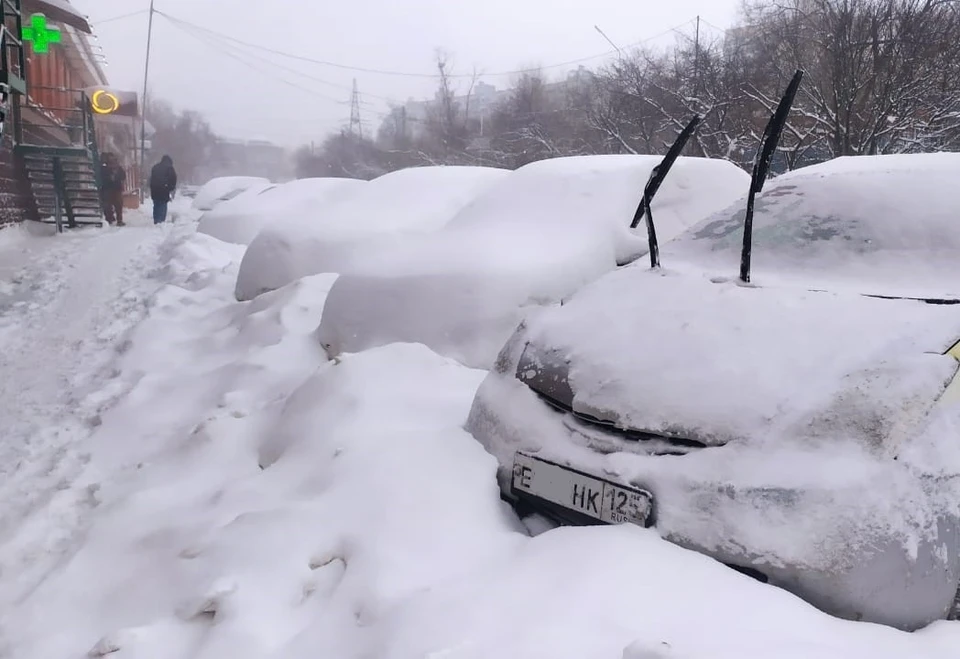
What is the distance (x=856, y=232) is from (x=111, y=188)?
18.8 meters

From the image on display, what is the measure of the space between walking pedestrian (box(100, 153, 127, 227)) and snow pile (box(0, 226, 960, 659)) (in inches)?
618

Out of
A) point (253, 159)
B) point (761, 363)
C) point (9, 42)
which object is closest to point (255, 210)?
point (9, 42)

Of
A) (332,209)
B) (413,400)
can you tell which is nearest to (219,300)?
(332,209)

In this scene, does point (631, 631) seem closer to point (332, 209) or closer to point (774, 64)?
point (332, 209)

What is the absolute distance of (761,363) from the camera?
2.23 meters

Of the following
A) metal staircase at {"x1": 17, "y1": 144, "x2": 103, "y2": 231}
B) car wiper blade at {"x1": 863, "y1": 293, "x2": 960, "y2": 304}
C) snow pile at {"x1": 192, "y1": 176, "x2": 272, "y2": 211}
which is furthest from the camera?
snow pile at {"x1": 192, "y1": 176, "x2": 272, "y2": 211}

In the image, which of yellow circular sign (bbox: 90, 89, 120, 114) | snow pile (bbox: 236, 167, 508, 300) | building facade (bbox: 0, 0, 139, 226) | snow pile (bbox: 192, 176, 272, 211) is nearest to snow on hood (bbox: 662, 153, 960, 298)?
snow pile (bbox: 236, 167, 508, 300)

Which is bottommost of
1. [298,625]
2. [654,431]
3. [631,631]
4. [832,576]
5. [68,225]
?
[68,225]

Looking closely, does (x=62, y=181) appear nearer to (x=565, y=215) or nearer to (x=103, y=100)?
(x=103, y=100)

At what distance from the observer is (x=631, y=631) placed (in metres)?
1.82

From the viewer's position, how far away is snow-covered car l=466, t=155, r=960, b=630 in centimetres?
190

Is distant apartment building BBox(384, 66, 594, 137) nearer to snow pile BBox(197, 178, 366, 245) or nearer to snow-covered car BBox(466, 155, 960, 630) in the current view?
snow pile BBox(197, 178, 366, 245)

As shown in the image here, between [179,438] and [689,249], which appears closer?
[689,249]

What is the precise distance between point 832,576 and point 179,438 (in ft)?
10.7
